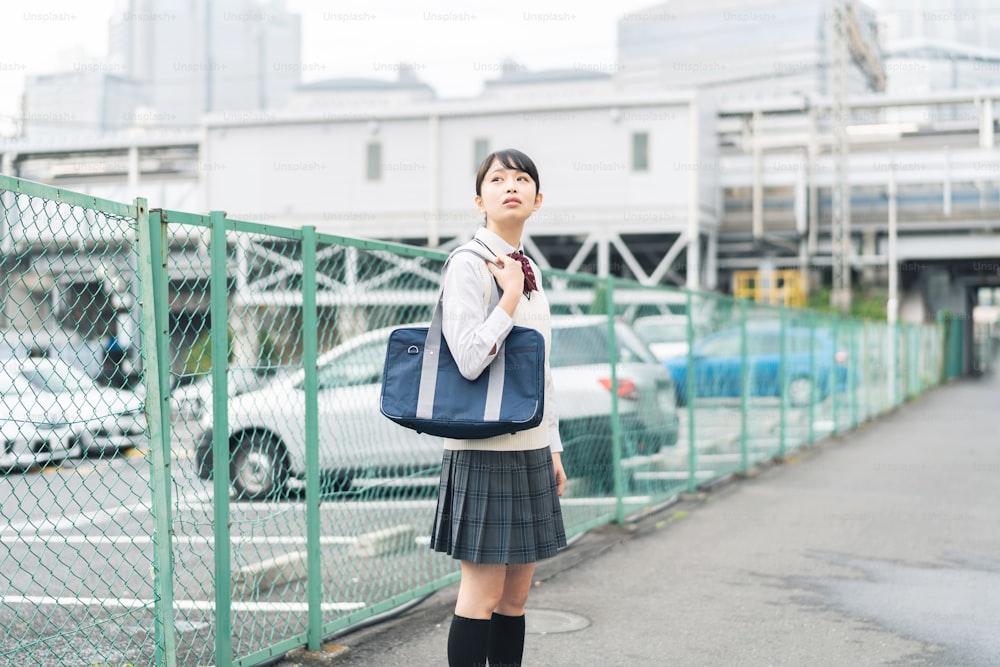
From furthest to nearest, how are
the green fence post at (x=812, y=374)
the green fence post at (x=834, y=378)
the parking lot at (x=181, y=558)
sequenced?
the green fence post at (x=834, y=378)
the green fence post at (x=812, y=374)
the parking lot at (x=181, y=558)

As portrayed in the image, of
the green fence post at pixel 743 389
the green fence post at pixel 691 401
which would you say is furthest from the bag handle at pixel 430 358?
the green fence post at pixel 743 389

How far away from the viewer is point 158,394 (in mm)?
3352

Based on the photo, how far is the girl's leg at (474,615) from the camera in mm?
3098

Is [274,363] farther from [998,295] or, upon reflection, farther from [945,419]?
[998,295]

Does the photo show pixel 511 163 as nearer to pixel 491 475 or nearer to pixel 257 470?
pixel 491 475

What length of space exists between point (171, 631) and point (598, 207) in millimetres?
28942

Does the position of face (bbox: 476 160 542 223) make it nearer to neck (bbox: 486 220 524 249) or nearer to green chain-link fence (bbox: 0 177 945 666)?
neck (bbox: 486 220 524 249)

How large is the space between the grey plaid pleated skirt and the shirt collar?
59 centimetres

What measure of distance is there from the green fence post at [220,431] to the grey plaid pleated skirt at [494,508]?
3.04ft

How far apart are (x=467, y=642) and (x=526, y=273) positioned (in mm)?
1088

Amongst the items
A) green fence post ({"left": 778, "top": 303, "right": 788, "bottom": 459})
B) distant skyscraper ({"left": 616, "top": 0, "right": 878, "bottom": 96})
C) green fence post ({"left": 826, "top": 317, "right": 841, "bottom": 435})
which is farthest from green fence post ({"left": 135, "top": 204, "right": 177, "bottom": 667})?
distant skyscraper ({"left": 616, "top": 0, "right": 878, "bottom": 96})

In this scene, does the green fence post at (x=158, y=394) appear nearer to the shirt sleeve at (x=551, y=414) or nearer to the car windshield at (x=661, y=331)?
the shirt sleeve at (x=551, y=414)

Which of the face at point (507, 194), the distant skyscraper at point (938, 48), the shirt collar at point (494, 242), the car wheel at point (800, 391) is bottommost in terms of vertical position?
A: the car wheel at point (800, 391)

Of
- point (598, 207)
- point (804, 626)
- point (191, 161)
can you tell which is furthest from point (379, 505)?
point (191, 161)
